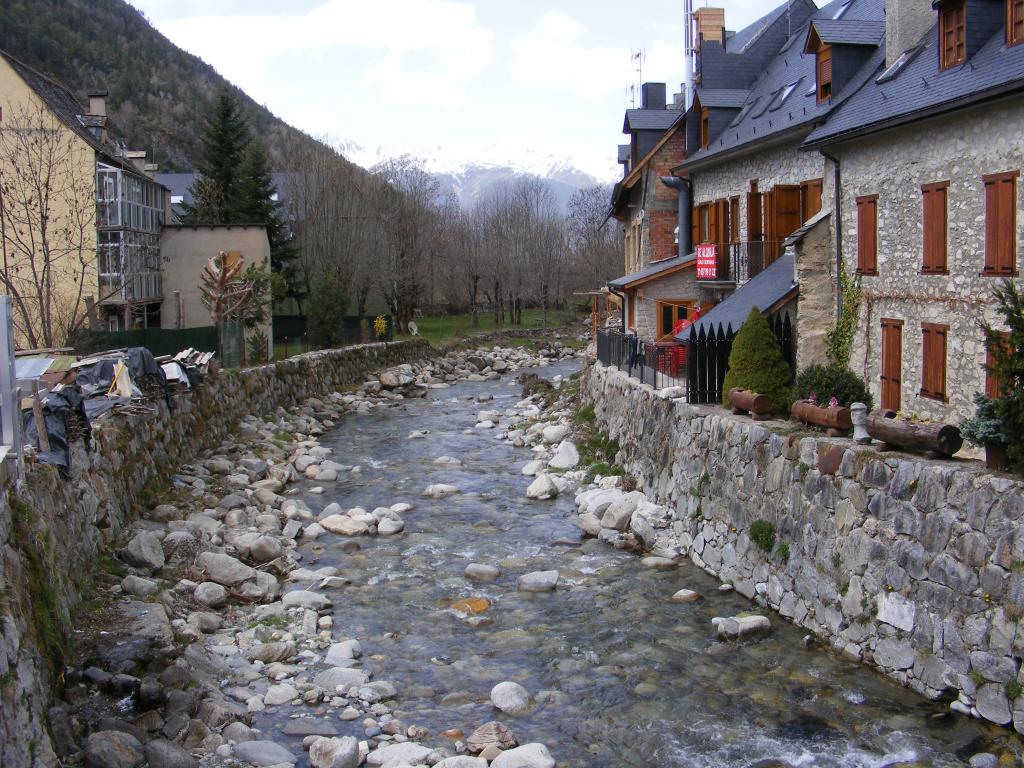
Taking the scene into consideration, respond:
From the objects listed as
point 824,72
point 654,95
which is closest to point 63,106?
point 654,95

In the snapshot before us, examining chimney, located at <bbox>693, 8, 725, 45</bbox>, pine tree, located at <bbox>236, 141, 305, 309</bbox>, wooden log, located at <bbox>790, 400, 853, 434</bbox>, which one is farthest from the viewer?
pine tree, located at <bbox>236, 141, 305, 309</bbox>

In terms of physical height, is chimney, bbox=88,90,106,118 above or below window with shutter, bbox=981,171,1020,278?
above

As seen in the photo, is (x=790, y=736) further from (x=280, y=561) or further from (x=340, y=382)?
(x=340, y=382)

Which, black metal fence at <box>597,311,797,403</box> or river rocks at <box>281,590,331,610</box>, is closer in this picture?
river rocks at <box>281,590,331,610</box>

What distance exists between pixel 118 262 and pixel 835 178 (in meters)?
28.4

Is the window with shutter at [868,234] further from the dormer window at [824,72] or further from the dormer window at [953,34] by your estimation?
the dormer window at [824,72]

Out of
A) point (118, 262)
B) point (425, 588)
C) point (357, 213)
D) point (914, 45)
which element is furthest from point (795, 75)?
point (357, 213)

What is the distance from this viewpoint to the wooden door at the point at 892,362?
55.2ft

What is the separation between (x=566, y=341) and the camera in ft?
219

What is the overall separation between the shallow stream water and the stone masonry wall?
287cm

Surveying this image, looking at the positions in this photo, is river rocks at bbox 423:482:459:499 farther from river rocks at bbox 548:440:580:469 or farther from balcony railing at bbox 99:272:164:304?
balcony railing at bbox 99:272:164:304

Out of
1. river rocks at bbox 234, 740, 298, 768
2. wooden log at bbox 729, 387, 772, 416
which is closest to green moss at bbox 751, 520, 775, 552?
wooden log at bbox 729, 387, 772, 416

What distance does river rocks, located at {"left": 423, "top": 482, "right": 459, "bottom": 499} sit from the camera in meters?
22.4

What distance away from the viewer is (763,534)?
1447 centimetres
